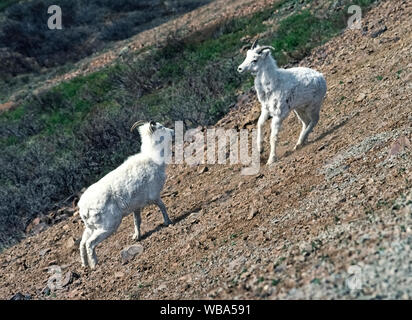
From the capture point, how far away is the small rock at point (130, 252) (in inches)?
307

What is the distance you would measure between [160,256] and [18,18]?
36.6 m

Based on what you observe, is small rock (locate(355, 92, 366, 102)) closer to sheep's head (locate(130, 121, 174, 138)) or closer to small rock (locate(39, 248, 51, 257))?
sheep's head (locate(130, 121, 174, 138))

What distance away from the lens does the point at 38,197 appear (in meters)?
13.4

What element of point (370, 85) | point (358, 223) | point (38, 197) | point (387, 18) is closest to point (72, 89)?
point (38, 197)

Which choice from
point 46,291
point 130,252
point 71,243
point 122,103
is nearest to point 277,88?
point 130,252

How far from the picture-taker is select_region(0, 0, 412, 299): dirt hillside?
5.00 metres

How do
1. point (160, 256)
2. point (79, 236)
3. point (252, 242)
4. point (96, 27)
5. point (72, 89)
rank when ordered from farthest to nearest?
1. point (96, 27)
2. point (72, 89)
3. point (79, 236)
4. point (160, 256)
5. point (252, 242)

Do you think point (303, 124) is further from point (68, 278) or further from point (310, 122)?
point (68, 278)

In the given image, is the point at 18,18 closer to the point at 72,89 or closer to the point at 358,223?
the point at 72,89

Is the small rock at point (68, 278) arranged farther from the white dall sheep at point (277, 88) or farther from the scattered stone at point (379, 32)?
the scattered stone at point (379, 32)

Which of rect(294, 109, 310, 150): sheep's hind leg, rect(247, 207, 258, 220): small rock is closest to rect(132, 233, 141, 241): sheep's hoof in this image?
rect(247, 207, 258, 220): small rock

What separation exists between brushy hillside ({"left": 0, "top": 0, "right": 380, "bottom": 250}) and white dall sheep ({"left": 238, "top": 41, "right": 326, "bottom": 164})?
197 inches

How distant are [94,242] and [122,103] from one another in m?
12.4
